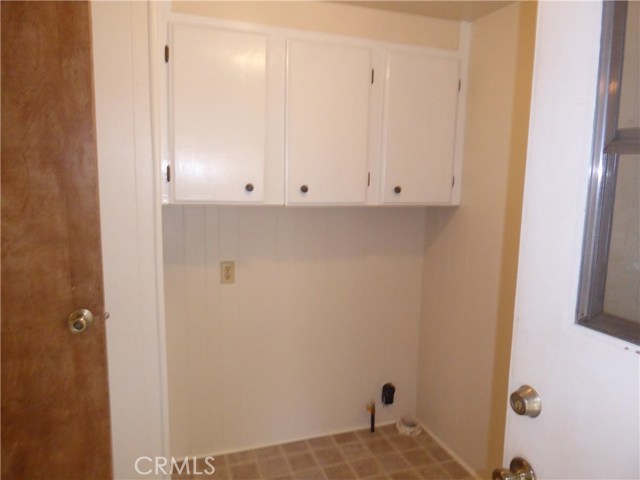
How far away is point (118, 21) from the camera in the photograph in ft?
4.63

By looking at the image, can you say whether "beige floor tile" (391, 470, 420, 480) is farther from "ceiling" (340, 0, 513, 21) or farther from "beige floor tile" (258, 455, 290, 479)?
"ceiling" (340, 0, 513, 21)

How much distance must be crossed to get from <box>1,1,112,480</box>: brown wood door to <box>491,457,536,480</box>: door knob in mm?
1088

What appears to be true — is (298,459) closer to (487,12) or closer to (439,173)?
(439,173)

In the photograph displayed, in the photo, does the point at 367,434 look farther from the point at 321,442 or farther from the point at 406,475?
the point at 406,475

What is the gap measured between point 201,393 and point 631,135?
85.5 inches

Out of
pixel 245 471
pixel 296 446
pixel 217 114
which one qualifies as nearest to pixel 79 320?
pixel 217 114

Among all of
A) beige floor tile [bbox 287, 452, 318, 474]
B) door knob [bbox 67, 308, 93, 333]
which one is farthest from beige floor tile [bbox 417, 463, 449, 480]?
door knob [bbox 67, 308, 93, 333]

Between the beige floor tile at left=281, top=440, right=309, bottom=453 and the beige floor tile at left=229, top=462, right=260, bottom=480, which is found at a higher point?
the beige floor tile at left=281, top=440, right=309, bottom=453

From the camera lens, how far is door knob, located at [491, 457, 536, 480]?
2.67 ft

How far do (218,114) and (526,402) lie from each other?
4.89 feet

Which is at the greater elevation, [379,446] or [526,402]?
[526,402]

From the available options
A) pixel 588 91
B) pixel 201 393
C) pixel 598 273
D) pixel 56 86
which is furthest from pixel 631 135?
pixel 201 393

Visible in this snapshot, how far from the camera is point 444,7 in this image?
1976mm

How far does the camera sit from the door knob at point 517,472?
32.0 inches
